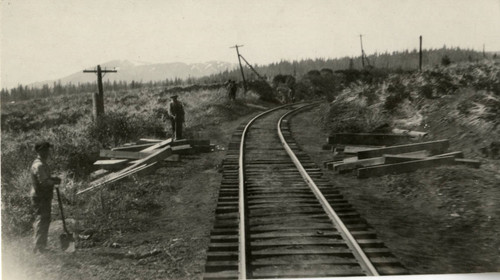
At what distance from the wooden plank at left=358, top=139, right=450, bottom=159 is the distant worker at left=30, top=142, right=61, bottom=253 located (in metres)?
6.53

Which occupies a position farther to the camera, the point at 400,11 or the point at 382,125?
the point at 382,125

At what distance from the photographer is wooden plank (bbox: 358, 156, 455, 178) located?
7.88 meters

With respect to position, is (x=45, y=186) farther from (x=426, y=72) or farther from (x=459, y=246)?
(x=426, y=72)

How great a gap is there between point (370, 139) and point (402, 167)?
3.10m

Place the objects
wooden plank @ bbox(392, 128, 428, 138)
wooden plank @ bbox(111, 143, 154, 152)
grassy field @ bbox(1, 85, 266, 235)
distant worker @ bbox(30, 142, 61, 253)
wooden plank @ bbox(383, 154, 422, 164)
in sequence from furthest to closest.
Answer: wooden plank @ bbox(111, 143, 154, 152) → wooden plank @ bbox(392, 128, 428, 138) → wooden plank @ bbox(383, 154, 422, 164) → grassy field @ bbox(1, 85, 266, 235) → distant worker @ bbox(30, 142, 61, 253)

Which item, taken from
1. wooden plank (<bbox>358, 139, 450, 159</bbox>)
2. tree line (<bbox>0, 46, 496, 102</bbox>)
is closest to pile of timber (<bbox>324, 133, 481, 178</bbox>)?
wooden plank (<bbox>358, 139, 450, 159</bbox>)

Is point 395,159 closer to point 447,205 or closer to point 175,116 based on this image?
point 447,205

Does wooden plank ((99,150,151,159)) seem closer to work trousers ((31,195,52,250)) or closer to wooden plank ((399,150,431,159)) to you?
work trousers ((31,195,52,250))

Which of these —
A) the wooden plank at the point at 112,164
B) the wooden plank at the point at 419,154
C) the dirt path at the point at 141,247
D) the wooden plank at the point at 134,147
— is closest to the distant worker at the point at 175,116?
the wooden plank at the point at 134,147

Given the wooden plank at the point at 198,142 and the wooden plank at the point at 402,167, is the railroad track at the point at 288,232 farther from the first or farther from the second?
the wooden plank at the point at 198,142

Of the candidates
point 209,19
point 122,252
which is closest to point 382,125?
point 209,19

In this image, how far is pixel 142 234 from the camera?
18.5 ft

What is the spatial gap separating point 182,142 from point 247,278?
25.9ft

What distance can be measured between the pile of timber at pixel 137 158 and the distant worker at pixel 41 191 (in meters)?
2.13
